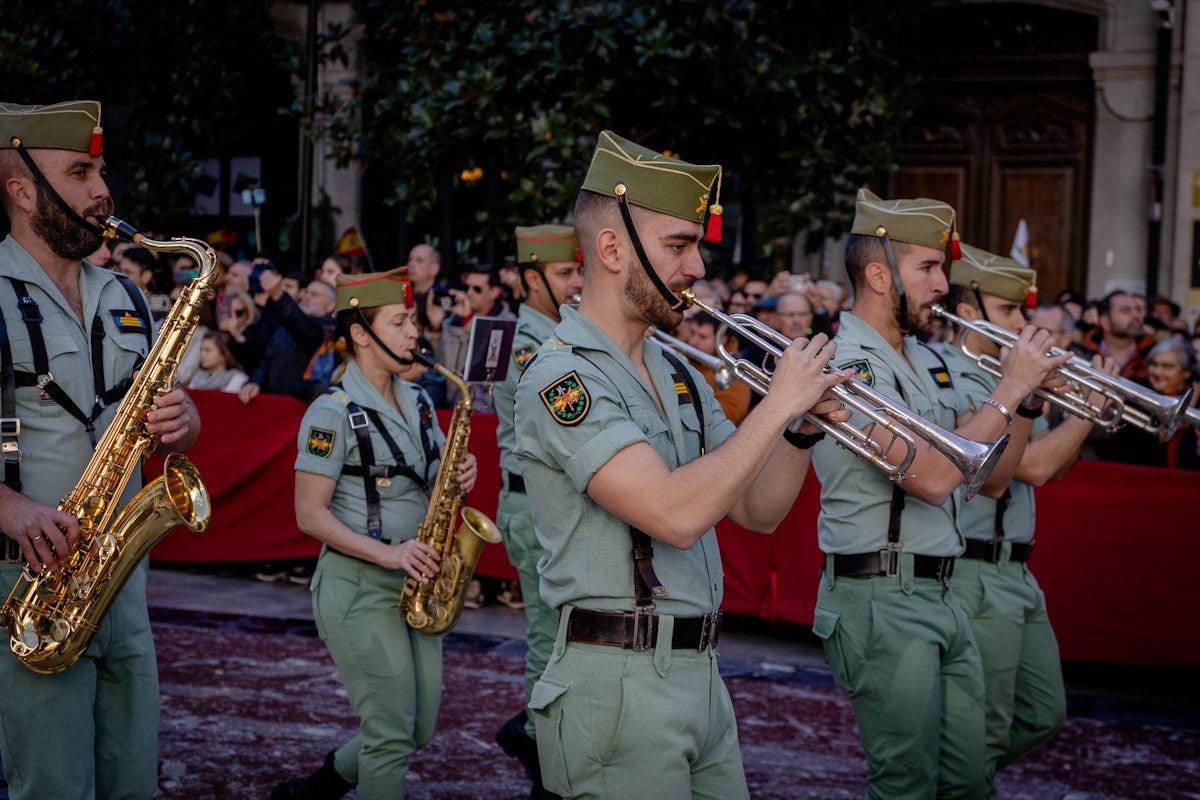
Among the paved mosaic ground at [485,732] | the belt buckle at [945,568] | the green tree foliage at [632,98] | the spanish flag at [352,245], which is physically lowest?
the paved mosaic ground at [485,732]

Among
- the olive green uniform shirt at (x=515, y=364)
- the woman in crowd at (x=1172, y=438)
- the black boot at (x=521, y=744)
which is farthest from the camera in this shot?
the woman in crowd at (x=1172, y=438)

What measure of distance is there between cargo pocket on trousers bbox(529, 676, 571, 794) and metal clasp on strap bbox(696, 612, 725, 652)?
1.12 feet

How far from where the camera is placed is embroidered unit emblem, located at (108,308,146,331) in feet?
14.5

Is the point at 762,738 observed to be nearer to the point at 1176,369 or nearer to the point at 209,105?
the point at 1176,369

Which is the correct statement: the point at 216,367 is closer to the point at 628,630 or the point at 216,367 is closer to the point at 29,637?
the point at 29,637

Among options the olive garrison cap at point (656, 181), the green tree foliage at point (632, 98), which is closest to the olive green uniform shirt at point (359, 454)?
the olive garrison cap at point (656, 181)

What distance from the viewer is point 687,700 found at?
134 inches

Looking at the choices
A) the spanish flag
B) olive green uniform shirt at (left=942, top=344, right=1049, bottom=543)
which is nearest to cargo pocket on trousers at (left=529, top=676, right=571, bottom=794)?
olive green uniform shirt at (left=942, top=344, right=1049, bottom=543)

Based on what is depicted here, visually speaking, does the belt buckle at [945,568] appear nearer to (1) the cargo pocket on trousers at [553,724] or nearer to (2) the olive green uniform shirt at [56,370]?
(1) the cargo pocket on trousers at [553,724]

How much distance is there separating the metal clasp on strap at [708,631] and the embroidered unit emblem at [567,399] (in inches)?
23.0

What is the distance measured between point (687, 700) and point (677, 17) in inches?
382

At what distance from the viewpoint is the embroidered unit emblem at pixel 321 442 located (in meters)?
5.32

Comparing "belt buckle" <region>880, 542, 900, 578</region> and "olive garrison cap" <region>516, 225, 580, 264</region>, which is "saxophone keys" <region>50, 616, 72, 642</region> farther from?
"olive garrison cap" <region>516, 225, 580, 264</region>

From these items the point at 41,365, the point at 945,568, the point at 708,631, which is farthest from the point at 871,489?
the point at 41,365
